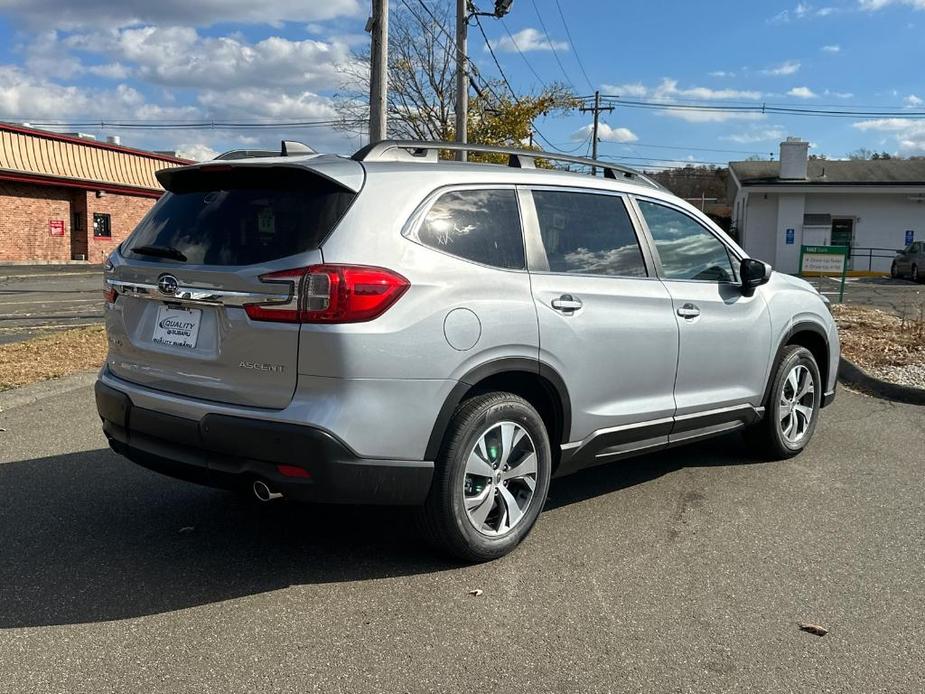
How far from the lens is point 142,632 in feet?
10.3

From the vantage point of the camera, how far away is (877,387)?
322 inches

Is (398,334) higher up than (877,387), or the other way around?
(398,334)

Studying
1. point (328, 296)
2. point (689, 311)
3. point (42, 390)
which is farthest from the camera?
point (42, 390)

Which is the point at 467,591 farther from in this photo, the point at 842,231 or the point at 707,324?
the point at 842,231

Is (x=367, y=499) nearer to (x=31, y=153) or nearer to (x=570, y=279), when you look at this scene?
(x=570, y=279)

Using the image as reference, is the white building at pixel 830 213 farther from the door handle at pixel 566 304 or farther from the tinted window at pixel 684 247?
the door handle at pixel 566 304

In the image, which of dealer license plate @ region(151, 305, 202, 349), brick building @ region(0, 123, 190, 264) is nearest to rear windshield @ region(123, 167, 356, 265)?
dealer license plate @ region(151, 305, 202, 349)

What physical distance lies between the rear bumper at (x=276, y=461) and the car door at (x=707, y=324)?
1942mm

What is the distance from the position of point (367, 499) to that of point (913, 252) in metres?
34.7

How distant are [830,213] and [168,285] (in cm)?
3881

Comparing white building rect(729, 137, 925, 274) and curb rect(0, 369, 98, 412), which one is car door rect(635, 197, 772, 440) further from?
white building rect(729, 137, 925, 274)

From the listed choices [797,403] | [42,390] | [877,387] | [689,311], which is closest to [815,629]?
[689,311]

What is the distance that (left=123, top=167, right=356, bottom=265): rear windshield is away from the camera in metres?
3.39

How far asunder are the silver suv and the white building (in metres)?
35.0
